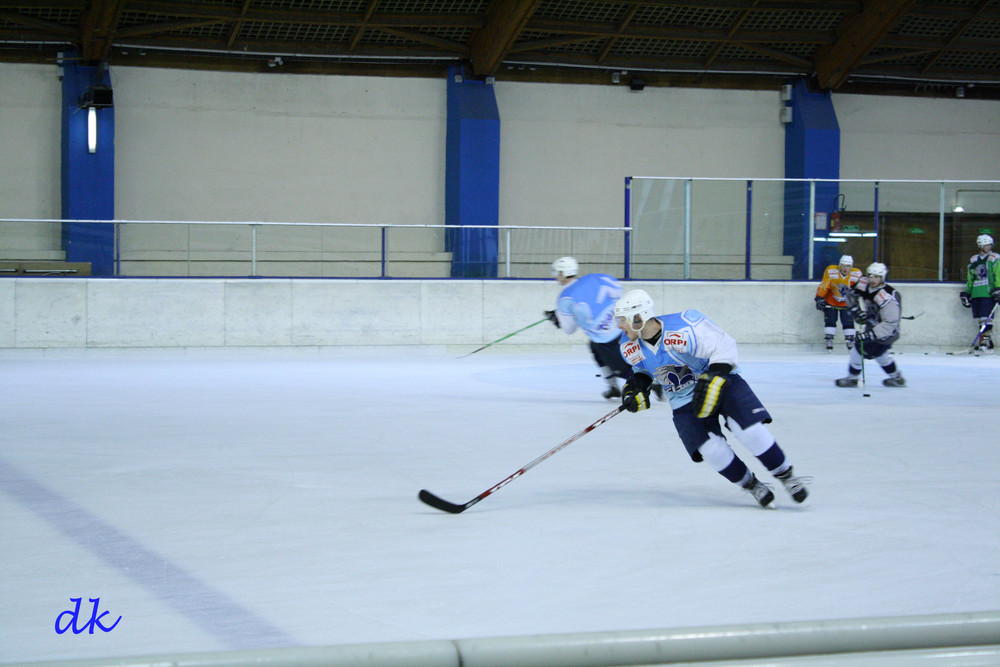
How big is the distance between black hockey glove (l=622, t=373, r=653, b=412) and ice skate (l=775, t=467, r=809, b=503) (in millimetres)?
703

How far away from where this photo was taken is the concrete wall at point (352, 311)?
44.1ft

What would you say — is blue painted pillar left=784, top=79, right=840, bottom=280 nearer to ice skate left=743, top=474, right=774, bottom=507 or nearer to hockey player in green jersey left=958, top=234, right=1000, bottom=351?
hockey player in green jersey left=958, top=234, right=1000, bottom=351

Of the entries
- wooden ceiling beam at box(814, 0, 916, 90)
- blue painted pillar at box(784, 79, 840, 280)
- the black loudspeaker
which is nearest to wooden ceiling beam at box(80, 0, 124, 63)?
the black loudspeaker

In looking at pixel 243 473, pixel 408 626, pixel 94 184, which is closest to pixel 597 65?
pixel 94 184

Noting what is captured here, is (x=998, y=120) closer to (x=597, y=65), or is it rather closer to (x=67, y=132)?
(x=597, y=65)

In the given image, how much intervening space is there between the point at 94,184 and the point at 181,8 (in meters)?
3.36

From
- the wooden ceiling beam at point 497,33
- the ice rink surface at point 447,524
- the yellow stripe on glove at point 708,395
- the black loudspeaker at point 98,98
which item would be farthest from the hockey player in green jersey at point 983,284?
the black loudspeaker at point 98,98

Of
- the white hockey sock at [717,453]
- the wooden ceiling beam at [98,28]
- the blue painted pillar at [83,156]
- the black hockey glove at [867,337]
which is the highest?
the wooden ceiling beam at [98,28]

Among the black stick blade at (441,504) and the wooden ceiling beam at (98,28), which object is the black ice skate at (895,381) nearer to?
the black stick blade at (441,504)

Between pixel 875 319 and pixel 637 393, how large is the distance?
5805 millimetres

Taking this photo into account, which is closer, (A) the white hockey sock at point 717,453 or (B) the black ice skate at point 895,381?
(A) the white hockey sock at point 717,453

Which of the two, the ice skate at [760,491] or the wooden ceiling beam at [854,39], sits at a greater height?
the wooden ceiling beam at [854,39]

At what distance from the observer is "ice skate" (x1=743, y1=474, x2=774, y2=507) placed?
4.35 meters

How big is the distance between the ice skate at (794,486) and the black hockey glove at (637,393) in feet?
2.31
